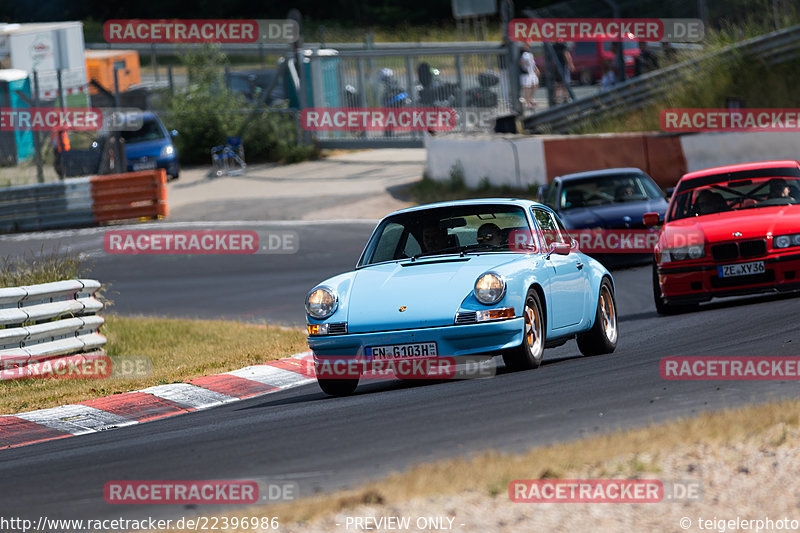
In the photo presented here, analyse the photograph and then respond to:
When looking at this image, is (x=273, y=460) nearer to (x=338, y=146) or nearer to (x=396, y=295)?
(x=396, y=295)

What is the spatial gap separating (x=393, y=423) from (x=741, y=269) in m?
5.72

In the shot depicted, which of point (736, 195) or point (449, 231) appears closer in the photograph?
point (449, 231)

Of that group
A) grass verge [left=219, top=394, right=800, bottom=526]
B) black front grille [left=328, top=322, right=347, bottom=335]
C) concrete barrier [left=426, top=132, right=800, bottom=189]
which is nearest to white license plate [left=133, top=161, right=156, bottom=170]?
concrete barrier [left=426, top=132, right=800, bottom=189]

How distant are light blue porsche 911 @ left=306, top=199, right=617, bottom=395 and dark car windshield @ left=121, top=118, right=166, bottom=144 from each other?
20.7 metres

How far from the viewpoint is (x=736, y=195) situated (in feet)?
42.9

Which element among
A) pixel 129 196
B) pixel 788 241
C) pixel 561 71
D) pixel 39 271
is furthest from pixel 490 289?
pixel 561 71

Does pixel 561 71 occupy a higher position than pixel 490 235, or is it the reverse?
pixel 561 71

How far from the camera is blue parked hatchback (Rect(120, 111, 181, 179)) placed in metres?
29.3

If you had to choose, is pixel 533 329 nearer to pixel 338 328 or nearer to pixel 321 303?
pixel 338 328

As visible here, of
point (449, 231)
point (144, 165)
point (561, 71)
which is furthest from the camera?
point (144, 165)

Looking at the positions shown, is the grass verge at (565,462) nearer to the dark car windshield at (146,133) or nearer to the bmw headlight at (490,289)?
the bmw headlight at (490,289)

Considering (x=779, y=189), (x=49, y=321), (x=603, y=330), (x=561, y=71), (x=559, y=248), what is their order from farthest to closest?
(x=561, y=71)
(x=779, y=189)
(x=49, y=321)
(x=603, y=330)
(x=559, y=248)

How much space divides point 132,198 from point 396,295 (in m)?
17.4

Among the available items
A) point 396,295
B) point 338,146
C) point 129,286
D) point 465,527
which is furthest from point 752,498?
point 338,146
